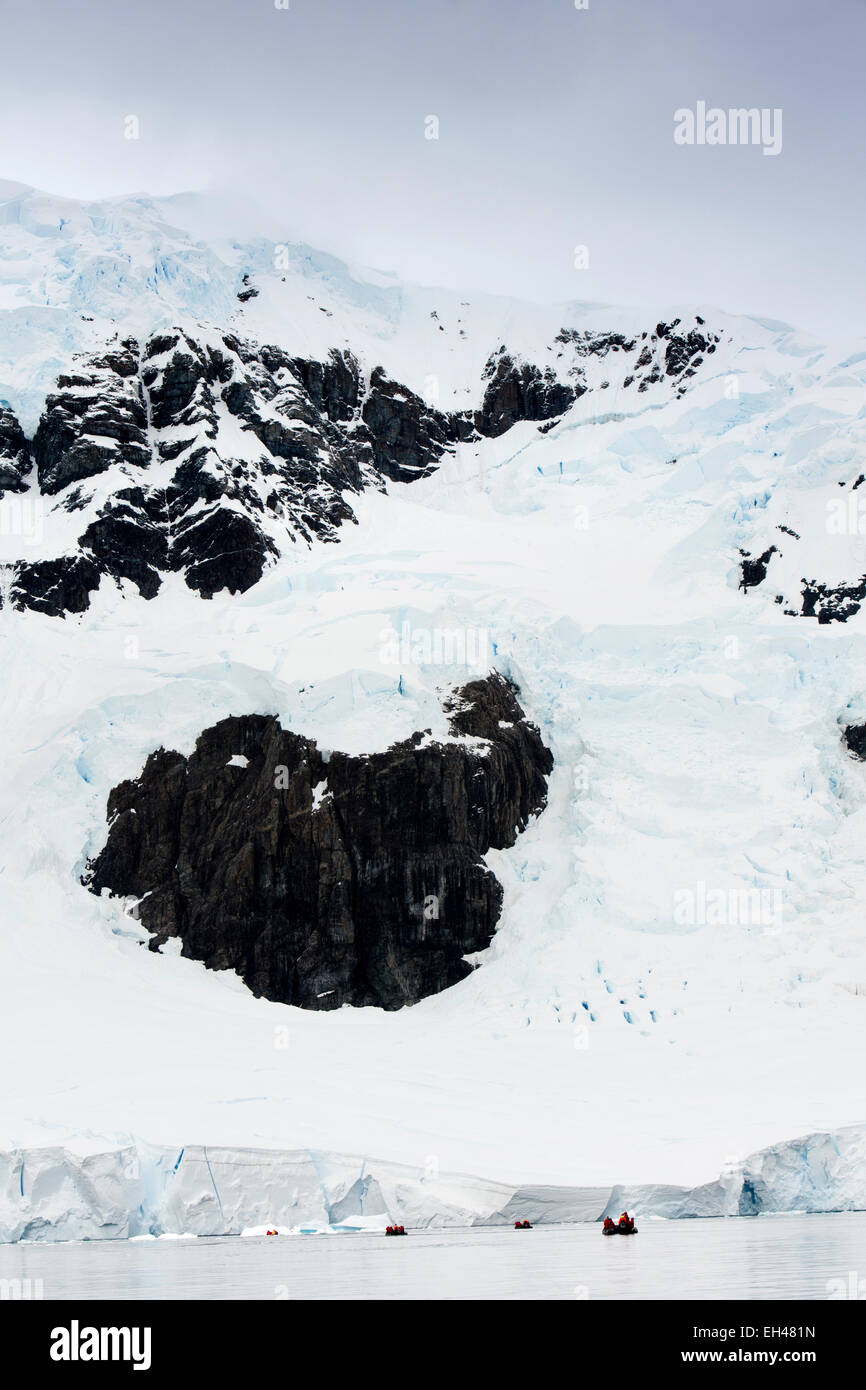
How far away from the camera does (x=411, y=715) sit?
58656 millimetres

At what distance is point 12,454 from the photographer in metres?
83.4

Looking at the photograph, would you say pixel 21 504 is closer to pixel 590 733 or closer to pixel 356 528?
pixel 356 528

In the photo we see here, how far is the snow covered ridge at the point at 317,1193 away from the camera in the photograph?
117 feet

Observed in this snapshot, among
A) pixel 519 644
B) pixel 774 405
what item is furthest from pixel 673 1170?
pixel 774 405

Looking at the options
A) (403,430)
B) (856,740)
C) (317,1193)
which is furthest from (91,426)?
(317,1193)

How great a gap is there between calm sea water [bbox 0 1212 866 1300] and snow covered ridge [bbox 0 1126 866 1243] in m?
0.74

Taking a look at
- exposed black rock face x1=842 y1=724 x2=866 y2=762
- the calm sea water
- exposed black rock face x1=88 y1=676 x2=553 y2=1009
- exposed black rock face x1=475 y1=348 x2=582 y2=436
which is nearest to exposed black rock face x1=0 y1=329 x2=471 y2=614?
exposed black rock face x1=475 y1=348 x2=582 y2=436

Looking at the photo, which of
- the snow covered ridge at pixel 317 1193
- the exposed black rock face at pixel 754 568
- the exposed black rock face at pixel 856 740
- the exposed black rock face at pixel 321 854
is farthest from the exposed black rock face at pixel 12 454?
the snow covered ridge at pixel 317 1193

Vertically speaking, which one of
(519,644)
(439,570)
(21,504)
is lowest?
(519,644)

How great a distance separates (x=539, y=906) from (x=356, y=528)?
3819cm

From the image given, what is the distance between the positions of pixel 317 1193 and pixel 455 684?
2836 centimetres

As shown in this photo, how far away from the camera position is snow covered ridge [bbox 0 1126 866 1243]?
35.7 meters

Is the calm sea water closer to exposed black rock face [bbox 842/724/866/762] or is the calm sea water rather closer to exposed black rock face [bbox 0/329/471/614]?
exposed black rock face [bbox 842/724/866/762]

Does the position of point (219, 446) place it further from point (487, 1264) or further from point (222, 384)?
point (487, 1264)
